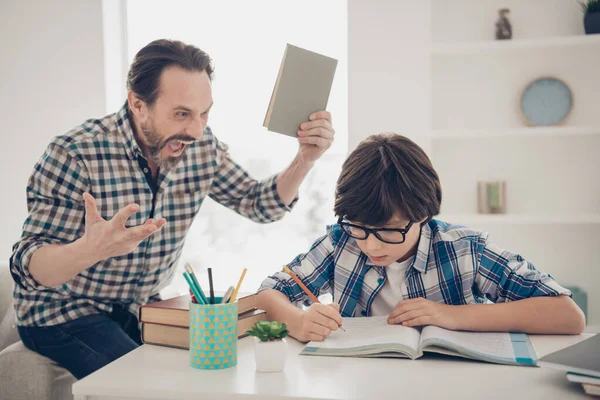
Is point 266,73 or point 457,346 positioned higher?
point 266,73

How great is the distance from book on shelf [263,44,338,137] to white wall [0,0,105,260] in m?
1.65

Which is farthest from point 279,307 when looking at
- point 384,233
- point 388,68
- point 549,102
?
point 549,102

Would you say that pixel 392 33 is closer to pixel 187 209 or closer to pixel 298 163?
pixel 298 163

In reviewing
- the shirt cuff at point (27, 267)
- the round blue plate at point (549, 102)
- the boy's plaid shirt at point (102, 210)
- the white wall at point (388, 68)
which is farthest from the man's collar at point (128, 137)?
the round blue plate at point (549, 102)

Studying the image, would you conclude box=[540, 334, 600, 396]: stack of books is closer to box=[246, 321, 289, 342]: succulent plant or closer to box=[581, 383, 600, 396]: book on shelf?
box=[581, 383, 600, 396]: book on shelf

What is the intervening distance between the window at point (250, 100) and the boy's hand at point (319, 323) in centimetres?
194

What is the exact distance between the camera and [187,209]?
6.44ft

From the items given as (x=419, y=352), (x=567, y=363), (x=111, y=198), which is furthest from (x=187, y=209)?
(x=567, y=363)

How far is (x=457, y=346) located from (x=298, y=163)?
1046 millimetres

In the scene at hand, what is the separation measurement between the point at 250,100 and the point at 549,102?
149cm

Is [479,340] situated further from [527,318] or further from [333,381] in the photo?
[333,381]

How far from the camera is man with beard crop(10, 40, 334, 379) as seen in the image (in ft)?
5.61

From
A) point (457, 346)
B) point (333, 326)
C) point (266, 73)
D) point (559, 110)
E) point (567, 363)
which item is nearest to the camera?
point (567, 363)

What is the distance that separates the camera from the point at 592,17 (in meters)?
Result: 2.61
